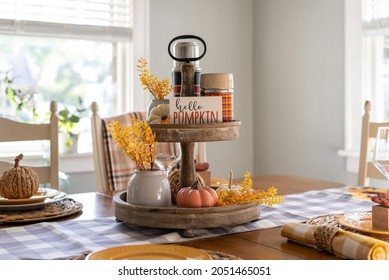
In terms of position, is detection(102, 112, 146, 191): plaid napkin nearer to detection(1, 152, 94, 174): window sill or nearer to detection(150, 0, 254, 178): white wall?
detection(1, 152, 94, 174): window sill

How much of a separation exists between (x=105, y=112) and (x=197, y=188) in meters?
2.29

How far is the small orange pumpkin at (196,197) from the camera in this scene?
1.34 meters

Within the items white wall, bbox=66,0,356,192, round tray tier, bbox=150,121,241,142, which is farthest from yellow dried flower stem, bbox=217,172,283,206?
white wall, bbox=66,0,356,192

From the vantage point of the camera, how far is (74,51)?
11.3 ft

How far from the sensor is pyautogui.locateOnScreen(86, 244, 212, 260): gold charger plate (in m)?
1.03

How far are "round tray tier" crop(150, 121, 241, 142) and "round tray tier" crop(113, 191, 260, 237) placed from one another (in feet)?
0.55

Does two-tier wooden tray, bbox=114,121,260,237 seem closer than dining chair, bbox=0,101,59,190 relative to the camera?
Yes

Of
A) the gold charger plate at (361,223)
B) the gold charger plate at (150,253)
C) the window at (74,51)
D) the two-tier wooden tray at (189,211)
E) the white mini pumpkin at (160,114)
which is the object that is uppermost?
Answer: the window at (74,51)

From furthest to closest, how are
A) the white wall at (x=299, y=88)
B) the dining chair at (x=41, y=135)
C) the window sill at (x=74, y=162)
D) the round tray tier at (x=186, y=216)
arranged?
1. the white wall at (x=299, y=88)
2. the window sill at (x=74, y=162)
3. the dining chair at (x=41, y=135)
4. the round tray tier at (x=186, y=216)

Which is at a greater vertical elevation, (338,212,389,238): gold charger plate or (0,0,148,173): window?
(0,0,148,173): window

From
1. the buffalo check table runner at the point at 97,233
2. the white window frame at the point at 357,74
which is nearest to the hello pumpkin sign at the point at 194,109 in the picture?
the buffalo check table runner at the point at 97,233

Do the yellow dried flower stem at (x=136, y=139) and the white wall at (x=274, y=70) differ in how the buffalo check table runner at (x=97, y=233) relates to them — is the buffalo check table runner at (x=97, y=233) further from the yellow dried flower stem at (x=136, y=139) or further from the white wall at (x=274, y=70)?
the white wall at (x=274, y=70)

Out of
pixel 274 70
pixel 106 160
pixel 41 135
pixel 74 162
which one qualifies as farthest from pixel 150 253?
pixel 274 70

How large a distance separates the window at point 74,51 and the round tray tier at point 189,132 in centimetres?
206
